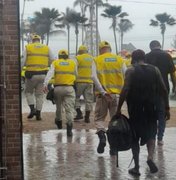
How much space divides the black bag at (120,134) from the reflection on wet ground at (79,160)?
16.1 inches

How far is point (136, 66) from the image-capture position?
7.68 metres

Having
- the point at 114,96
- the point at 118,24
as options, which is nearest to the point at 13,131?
the point at 114,96

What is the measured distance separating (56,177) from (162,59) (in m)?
3.84

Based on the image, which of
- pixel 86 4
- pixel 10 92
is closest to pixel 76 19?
pixel 86 4

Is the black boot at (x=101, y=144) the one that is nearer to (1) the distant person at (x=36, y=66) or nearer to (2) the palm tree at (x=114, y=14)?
(1) the distant person at (x=36, y=66)

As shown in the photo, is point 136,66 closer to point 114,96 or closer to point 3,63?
point 114,96

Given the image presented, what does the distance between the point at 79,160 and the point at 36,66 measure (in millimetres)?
5022

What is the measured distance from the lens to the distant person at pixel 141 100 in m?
7.57

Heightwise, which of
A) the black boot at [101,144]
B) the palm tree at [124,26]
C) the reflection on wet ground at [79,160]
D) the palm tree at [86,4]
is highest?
the palm tree at [86,4]

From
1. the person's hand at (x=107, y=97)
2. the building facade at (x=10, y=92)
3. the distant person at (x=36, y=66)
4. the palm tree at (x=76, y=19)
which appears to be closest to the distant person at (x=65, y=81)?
the distant person at (x=36, y=66)

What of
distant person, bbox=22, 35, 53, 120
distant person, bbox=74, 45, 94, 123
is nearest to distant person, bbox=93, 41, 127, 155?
distant person, bbox=22, 35, 53, 120

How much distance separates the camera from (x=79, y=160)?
8562mm

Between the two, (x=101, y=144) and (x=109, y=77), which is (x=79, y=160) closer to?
(x=101, y=144)

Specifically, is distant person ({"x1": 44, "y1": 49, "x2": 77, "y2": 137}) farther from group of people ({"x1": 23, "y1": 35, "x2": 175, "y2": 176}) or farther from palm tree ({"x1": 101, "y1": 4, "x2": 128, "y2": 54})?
palm tree ({"x1": 101, "y1": 4, "x2": 128, "y2": 54})
